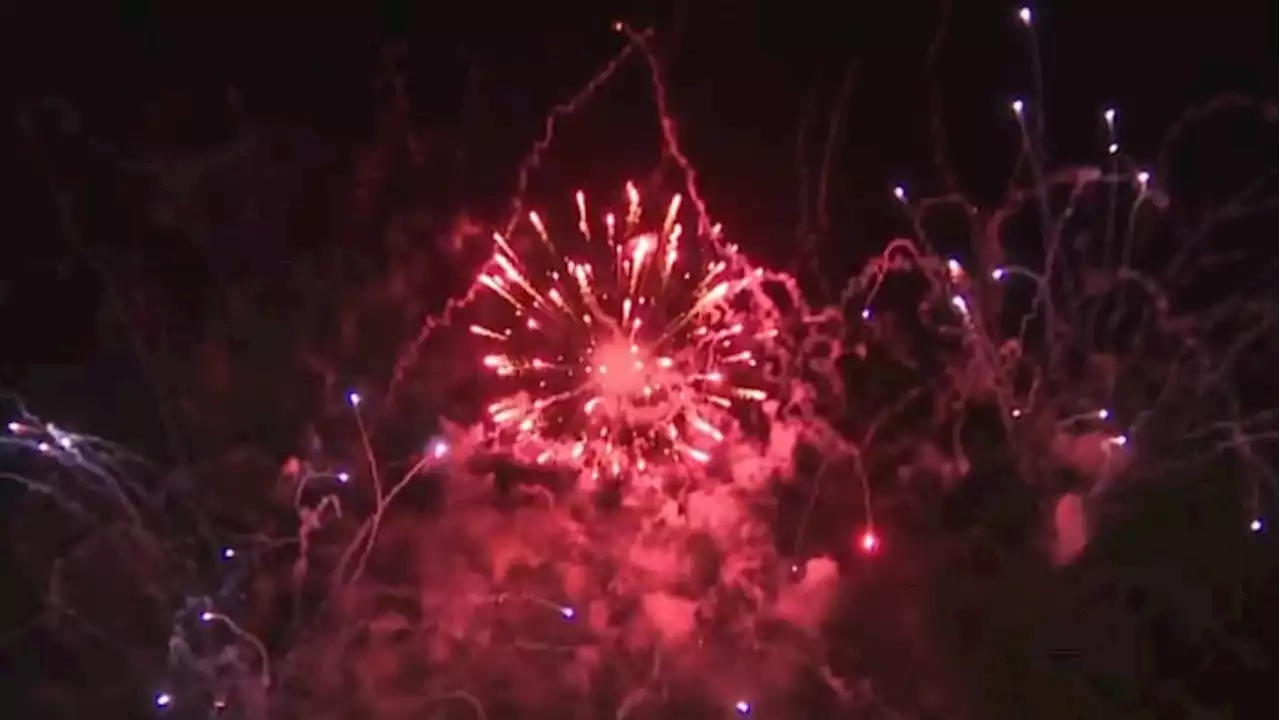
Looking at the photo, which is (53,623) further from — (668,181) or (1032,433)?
(1032,433)

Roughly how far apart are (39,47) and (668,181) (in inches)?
37.5

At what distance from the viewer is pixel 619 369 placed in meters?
2.05

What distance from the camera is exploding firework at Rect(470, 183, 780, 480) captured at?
6.72 ft

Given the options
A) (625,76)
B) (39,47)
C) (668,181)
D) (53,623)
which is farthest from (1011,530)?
(39,47)

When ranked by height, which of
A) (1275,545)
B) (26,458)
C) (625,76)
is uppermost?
(625,76)

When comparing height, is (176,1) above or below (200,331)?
above

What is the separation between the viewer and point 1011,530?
2.09m

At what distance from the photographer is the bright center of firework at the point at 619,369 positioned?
2.04 meters

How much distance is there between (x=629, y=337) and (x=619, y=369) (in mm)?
47

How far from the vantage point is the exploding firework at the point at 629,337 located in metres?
2.05

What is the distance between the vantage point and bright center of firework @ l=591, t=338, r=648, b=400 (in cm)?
204

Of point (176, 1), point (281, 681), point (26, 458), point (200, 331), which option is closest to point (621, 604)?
point (281, 681)

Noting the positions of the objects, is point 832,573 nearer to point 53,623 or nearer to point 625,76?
point 625,76

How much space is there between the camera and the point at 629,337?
2.05 m
